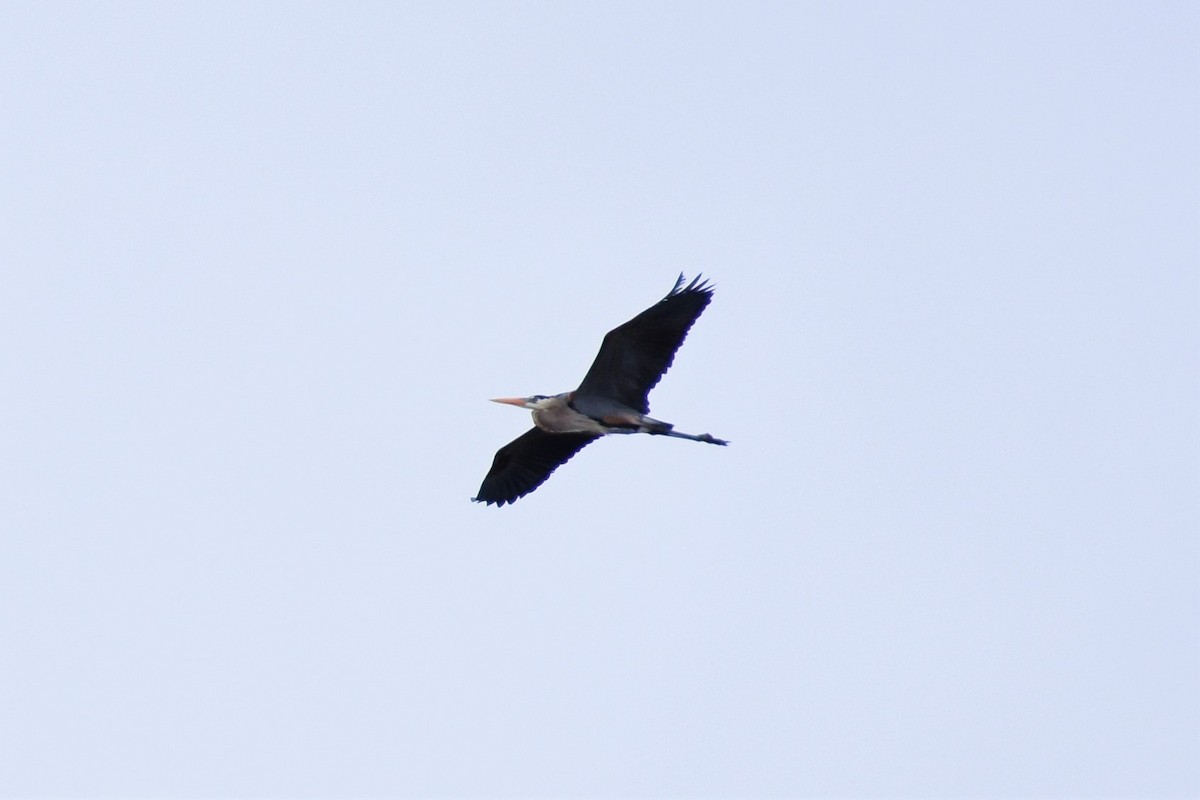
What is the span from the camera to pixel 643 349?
56.5 feet

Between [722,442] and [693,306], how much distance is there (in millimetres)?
1517

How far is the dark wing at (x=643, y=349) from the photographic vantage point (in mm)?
16750

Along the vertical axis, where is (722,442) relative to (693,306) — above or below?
below

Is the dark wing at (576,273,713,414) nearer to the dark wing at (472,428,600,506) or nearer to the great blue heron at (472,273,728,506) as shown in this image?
the great blue heron at (472,273,728,506)

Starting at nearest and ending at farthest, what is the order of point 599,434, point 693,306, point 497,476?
point 693,306, point 599,434, point 497,476

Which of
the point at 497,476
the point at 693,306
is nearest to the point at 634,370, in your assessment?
the point at 693,306

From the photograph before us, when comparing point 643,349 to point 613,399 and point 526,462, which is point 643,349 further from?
point 526,462

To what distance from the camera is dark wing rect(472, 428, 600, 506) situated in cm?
1905

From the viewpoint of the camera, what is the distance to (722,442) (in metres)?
17.3

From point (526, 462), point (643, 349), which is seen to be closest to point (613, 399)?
point (643, 349)

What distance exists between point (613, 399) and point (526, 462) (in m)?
2.07

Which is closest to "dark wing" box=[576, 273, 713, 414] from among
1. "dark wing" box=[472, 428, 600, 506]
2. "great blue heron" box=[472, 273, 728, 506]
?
"great blue heron" box=[472, 273, 728, 506]

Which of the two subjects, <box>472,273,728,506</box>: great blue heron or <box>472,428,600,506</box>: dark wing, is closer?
<box>472,273,728,506</box>: great blue heron

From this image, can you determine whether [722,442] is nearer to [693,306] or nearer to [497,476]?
[693,306]
